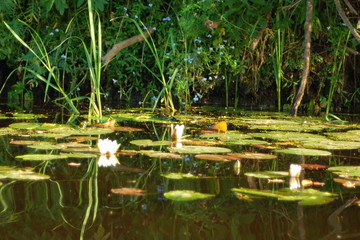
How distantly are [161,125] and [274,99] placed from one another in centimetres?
222

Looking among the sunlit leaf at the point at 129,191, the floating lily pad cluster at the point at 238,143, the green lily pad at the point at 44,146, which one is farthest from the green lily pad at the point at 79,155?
the sunlit leaf at the point at 129,191

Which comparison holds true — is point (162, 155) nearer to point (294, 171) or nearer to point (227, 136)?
point (294, 171)

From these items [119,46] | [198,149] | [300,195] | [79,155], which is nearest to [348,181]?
[300,195]

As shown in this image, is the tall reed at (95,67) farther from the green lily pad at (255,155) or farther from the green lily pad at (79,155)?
the green lily pad at (255,155)

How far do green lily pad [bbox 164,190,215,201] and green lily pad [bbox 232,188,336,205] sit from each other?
0.12m

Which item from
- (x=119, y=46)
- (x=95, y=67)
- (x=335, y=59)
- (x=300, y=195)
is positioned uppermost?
(x=119, y=46)

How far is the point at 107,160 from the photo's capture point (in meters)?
2.04

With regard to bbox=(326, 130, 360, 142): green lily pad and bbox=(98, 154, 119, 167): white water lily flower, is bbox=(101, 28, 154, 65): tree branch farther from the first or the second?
bbox=(98, 154, 119, 167): white water lily flower

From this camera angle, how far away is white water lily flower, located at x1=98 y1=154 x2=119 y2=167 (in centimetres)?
196

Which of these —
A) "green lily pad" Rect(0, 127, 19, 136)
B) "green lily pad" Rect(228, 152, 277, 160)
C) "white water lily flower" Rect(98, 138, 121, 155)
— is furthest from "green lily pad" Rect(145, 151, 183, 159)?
"green lily pad" Rect(0, 127, 19, 136)

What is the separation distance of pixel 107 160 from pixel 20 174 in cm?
36

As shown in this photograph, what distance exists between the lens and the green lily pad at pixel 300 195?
1.53 metres

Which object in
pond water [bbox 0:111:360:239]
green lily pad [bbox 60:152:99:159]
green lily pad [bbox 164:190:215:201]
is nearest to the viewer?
pond water [bbox 0:111:360:239]

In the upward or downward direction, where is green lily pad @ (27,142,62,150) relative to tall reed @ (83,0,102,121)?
downward
